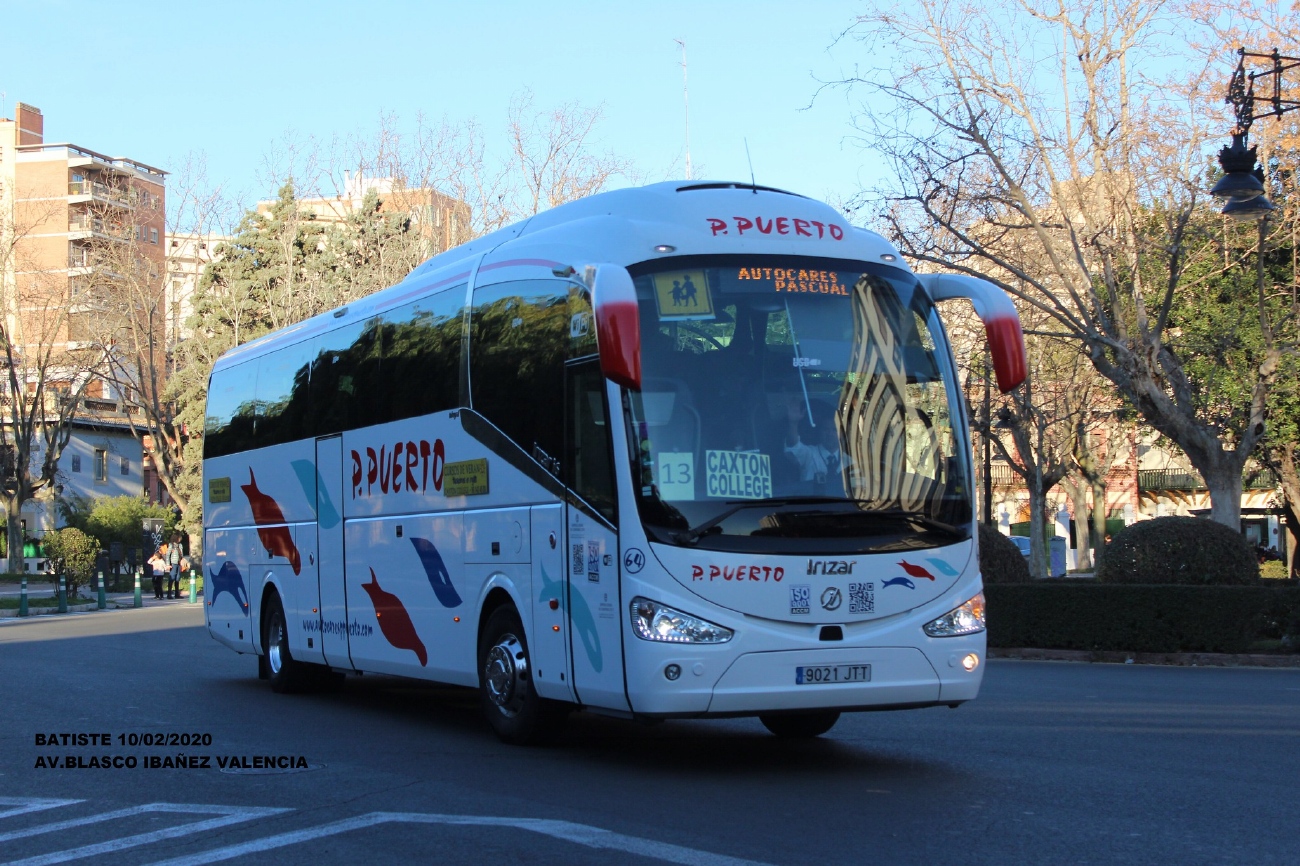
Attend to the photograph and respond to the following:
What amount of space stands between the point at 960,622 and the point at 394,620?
5.39 metres

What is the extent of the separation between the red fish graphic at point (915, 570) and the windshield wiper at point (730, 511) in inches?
26.4

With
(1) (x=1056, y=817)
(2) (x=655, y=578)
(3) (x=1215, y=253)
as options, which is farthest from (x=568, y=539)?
(3) (x=1215, y=253)

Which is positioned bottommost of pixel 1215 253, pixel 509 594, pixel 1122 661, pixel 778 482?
pixel 1122 661

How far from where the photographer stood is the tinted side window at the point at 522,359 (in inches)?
384

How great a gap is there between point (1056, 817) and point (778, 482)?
2.46 metres

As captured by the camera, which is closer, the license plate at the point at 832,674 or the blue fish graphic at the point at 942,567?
the license plate at the point at 832,674

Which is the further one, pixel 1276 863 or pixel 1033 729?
pixel 1033 729

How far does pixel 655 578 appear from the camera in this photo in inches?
336

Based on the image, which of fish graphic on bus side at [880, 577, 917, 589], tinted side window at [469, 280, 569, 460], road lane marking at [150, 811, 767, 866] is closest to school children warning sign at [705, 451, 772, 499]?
fish graphic on bus side at [880, 577, 917, 589]

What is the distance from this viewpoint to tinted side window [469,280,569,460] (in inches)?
384

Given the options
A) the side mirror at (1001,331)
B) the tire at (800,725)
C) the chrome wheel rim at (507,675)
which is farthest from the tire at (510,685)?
the side mirror at (1001,331)

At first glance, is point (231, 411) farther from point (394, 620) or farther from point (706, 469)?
point (706, 469)

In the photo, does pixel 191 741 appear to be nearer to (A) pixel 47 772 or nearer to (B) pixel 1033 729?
(A) pixel 47 772

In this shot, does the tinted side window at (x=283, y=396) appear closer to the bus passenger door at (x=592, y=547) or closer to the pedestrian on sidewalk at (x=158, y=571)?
the bus passenger door at (x=592, y=547)
